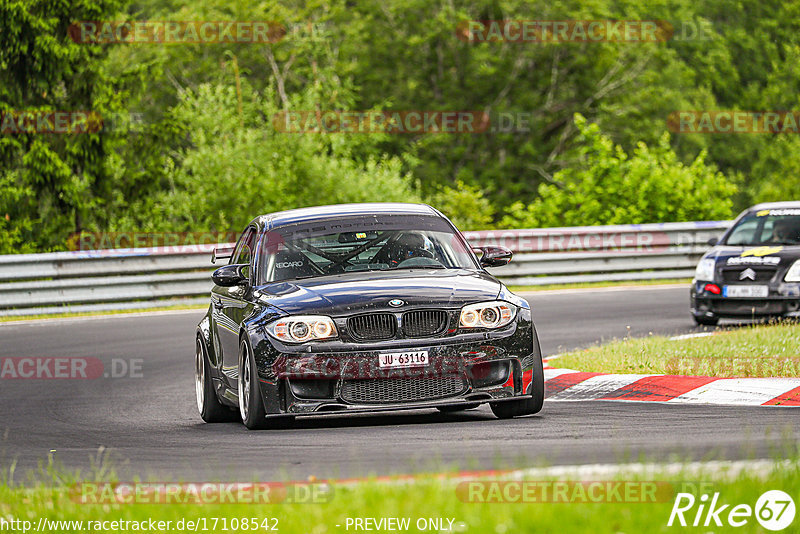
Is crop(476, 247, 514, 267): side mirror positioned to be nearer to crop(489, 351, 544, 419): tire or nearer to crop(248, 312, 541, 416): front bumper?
crop(489, 351, 544, 419): tire

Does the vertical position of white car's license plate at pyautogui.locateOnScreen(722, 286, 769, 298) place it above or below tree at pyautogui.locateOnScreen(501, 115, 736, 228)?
above

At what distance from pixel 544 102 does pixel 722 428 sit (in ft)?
155

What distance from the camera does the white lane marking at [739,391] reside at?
9.48 m

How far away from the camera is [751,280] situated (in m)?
15.9

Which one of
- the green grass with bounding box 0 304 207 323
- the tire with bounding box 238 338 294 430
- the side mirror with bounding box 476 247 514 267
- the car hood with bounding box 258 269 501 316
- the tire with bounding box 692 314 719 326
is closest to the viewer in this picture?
the car hood with bounding box 258 269 501 316

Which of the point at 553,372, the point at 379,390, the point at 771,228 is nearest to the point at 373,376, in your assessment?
the point at 379,390

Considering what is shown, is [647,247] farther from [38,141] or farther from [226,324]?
[226,324]

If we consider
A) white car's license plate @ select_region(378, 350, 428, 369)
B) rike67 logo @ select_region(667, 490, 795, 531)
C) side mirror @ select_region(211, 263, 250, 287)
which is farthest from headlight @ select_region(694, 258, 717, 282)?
rike67 logo @ select_region(667, 490, 795, 531)

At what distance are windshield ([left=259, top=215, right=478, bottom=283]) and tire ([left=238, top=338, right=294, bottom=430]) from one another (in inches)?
29.1

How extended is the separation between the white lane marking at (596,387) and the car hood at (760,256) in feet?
18.4

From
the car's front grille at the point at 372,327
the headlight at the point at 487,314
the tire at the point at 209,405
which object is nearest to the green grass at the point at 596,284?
the tire at the point at 209,405

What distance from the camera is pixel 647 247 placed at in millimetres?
23781

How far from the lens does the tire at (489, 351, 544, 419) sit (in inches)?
352

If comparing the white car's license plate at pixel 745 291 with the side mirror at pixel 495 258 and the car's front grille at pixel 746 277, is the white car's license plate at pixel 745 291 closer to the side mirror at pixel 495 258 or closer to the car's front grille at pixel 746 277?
the car's front grille at pixel 746 277
